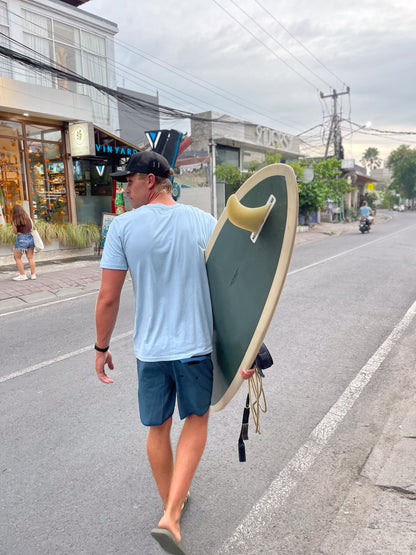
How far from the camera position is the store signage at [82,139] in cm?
1334

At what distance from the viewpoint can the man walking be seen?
2008 millimetres

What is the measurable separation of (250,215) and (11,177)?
13.0 m

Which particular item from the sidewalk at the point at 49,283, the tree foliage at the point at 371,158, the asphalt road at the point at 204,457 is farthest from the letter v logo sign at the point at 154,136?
the tree foliage at the point at 371,158

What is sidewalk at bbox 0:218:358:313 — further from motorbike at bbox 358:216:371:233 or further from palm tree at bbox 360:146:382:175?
palm tree at bbox 360:146:382:175

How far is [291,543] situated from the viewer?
2.13 meters

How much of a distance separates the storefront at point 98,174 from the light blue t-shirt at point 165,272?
1306cm

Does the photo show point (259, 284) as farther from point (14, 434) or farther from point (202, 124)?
point (202, 124)

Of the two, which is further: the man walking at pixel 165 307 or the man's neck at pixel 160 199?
the man's neck at pixel 160 199

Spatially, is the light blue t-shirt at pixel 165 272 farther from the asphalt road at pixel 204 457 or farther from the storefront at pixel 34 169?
the storefront at pixel 34 169

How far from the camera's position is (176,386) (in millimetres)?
2072

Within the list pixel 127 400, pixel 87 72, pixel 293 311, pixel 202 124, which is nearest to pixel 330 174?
pixel 202 124

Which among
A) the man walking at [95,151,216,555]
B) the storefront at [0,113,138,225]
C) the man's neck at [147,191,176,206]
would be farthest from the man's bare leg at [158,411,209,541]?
the storefront at [0,113,138,225]

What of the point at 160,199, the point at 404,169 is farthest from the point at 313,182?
the point at 404,169

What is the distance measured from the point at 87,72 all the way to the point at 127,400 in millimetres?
16559
